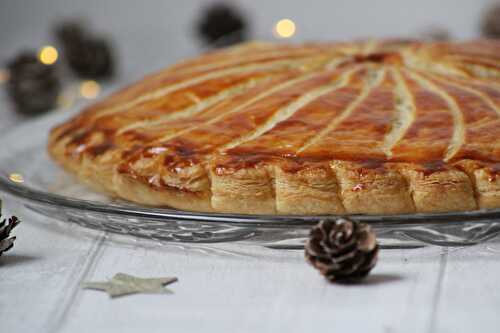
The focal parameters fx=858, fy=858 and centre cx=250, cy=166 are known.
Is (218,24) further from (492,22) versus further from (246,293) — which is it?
(246,293)

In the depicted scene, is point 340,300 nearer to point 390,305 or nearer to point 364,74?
point 390,305

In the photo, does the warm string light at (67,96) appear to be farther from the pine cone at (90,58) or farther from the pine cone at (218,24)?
the pine cone at (218,24)

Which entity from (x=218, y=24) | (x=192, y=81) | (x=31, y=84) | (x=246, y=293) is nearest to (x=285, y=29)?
(x=218, y=24)

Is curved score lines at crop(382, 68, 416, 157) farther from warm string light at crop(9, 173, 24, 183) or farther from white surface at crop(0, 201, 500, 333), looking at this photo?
warm string light at crop(9, 173, 24, 183)

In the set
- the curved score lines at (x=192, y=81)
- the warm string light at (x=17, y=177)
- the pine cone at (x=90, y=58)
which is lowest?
the warm string light at (x=17, y=177)

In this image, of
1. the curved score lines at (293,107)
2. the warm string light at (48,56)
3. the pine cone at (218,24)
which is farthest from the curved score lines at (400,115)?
the pine cone at (218,24)

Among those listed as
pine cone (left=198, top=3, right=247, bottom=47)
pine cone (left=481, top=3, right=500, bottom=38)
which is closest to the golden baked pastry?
pine cone (left=481, top=3, right=500, bottom=38)
